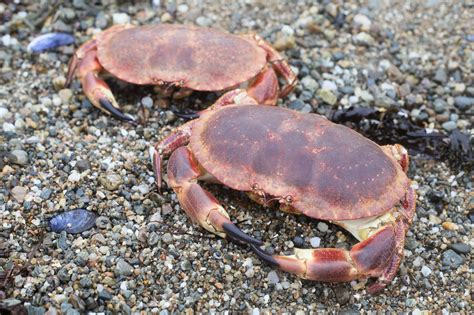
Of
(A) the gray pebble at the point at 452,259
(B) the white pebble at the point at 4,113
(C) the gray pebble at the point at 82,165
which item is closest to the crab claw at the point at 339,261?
(A) the gray pebble at the point at 452,259

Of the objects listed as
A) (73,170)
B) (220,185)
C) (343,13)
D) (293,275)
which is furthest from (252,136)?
(343,13)

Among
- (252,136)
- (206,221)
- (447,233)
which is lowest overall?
(447,233)

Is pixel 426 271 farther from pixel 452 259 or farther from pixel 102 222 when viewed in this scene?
pixel 102 222

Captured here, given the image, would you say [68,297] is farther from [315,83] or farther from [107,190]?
[315,83]

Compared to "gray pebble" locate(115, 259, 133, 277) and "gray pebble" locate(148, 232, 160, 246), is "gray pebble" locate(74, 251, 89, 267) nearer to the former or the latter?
"gray pebble" locate(115, 259, 133, 277)

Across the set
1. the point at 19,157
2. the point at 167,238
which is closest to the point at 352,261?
the point at 167,238

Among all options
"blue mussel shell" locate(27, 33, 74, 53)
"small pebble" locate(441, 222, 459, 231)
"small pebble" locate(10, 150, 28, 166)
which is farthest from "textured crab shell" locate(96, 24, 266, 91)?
"small pebble" locate(441, 222, 459, 231)
